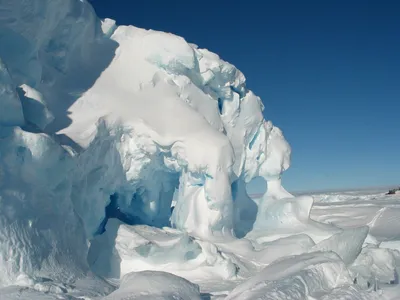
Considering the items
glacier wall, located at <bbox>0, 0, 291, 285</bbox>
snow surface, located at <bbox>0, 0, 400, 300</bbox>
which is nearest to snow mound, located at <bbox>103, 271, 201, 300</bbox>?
snow surface, located at <bbox>0, 0, 400, 300</bbox>

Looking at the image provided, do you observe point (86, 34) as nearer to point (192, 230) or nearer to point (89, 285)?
point (192, 230)

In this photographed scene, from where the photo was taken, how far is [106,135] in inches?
364

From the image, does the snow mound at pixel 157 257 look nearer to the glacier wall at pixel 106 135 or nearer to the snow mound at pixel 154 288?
the glacier wall at pixel 106 135

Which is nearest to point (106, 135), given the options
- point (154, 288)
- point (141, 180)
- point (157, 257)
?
point (141, 180)

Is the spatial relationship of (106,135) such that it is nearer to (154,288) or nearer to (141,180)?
(141,180)

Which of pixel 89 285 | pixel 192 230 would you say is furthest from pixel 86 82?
pixel 89 285

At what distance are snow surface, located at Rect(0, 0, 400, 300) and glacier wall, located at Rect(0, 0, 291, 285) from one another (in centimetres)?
3

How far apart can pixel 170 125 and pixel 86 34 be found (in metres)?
2.97

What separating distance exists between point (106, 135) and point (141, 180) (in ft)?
5.40

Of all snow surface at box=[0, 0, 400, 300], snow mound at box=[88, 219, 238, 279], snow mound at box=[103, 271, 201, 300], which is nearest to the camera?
snow mound at box=[103, 271, 201, 300]

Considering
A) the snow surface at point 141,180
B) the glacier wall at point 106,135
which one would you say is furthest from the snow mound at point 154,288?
the glacier wall at point 106,135

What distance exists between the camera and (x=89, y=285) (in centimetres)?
647

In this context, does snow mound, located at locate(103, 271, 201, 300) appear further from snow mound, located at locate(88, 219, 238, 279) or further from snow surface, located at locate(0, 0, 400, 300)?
snow mound, located at locate(88, 219, 238, 279)

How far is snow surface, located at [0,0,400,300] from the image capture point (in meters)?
5.91
